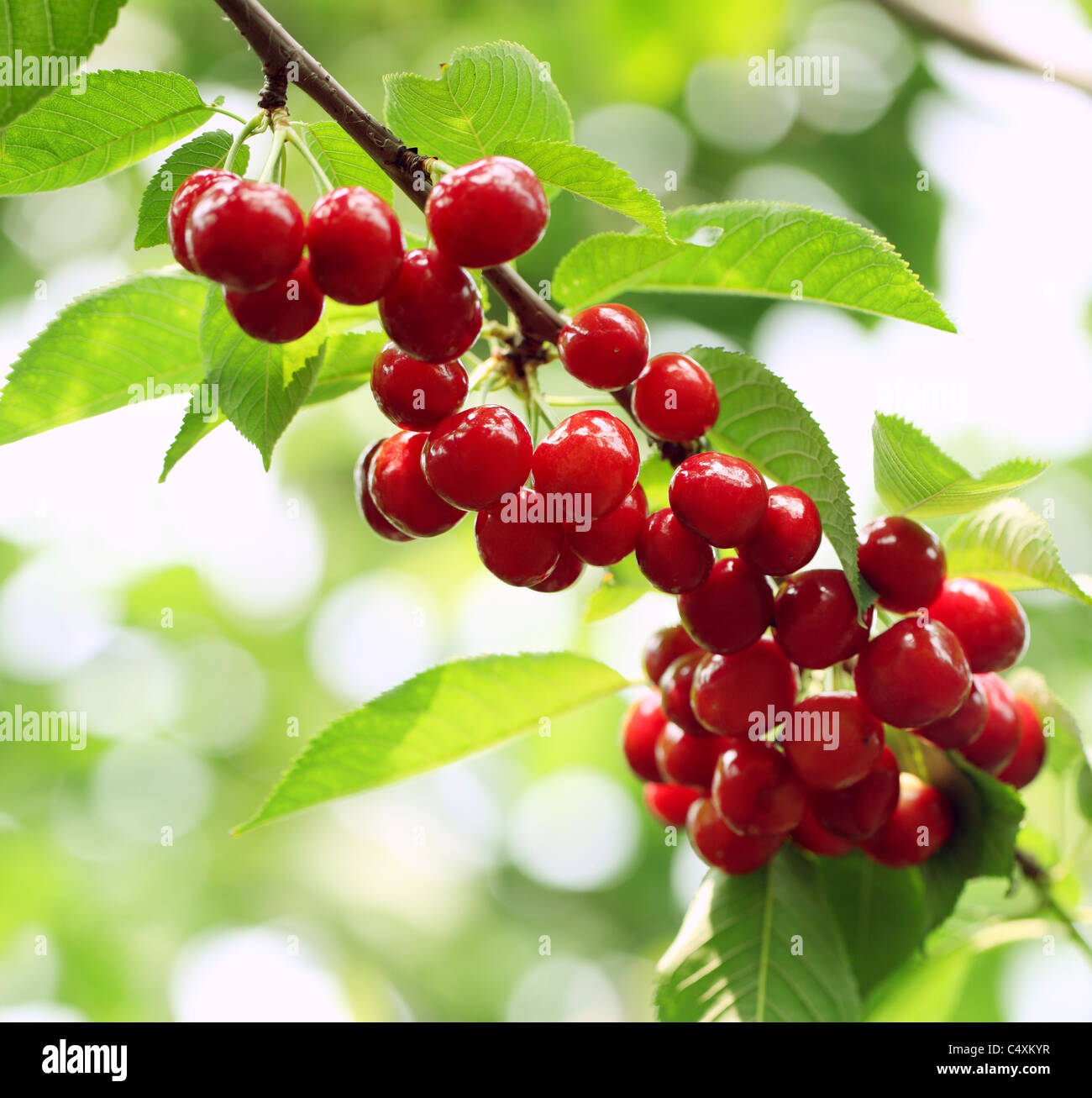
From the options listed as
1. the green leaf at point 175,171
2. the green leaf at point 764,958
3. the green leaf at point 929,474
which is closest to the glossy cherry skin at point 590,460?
the green leaf at point 929,474

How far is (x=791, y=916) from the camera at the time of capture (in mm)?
1581

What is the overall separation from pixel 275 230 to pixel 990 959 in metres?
2.98

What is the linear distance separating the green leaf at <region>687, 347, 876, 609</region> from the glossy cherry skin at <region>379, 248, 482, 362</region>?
41 centimetres

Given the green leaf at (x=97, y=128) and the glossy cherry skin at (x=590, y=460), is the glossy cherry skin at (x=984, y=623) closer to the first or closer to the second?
the glossy cherry skin at (x=590, y=460)

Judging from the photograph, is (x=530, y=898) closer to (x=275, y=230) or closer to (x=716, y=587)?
(x=716, y=587)

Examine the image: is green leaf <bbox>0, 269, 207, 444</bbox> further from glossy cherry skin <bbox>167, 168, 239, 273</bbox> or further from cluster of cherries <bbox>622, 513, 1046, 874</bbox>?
cluster of cherries <bbox>622, 513, 1046, 874</bbox>

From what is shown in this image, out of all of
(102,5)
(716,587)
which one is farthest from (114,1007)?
(102,5)

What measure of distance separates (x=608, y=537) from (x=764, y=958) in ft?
2.76

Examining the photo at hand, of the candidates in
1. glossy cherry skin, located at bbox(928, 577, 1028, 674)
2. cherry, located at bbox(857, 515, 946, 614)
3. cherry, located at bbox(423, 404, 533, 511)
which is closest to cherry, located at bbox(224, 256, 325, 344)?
cherry, located at bbox(423, 404, 533, 511)

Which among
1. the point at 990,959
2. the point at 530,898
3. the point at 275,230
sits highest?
the point at 275,230

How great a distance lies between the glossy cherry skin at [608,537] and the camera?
112cm

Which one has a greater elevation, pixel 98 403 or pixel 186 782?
pixel 98 403

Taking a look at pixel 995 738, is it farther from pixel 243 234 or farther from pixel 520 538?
pixel 243 234

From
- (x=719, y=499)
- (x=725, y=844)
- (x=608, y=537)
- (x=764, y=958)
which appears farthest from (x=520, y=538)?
(x=764, y=958)
